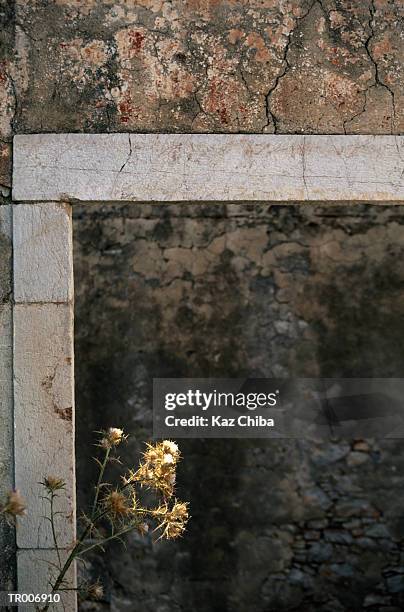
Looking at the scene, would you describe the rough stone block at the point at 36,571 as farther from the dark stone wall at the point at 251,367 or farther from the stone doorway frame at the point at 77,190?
the dark stone wall at the point at 251,367

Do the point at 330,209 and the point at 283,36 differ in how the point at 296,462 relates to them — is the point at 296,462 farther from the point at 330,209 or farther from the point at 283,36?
the point at 283,36

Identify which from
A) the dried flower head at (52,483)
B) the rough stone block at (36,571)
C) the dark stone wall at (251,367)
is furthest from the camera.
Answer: the dark stone wall at (251,367)

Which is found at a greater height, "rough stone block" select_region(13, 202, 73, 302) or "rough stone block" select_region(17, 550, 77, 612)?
"rough stone block" select_region(13, 202, 73, 302)

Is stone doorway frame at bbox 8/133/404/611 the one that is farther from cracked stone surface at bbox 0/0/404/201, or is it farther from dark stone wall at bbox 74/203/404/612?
dark stone wall at bbox 74/203/404/612

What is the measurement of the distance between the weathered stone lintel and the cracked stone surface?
6 cm

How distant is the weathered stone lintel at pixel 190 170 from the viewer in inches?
121

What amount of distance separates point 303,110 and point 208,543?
2.89 metres

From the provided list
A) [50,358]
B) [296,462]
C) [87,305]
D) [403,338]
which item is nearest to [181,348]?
[87,305]

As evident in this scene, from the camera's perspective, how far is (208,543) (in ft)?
16.6

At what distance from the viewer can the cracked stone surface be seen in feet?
10.2

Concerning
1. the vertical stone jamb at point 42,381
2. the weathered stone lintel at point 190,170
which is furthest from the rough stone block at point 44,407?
the weathered stone lintel at point 190,170

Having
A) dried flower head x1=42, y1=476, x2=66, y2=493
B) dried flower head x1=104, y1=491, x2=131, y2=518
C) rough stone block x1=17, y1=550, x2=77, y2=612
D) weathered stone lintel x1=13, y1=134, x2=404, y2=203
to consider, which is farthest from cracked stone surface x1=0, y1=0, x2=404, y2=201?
rough stone block x1=17, y1=550, x2=77, y2=612

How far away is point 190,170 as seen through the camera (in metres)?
3.06

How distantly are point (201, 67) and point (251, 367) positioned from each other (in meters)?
2.36
